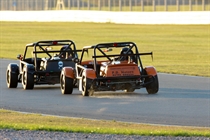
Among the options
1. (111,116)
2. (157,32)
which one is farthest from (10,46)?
(111,116)

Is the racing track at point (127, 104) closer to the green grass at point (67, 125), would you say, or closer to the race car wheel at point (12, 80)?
the race car wheel at point (12, 80)

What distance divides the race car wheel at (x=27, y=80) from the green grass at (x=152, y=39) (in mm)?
6719

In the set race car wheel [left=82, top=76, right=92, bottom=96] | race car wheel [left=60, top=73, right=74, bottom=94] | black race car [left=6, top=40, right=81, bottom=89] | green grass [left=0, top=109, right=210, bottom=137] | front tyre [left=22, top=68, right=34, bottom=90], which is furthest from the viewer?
black race car [left=6, top=40, right=81, bottom=89]

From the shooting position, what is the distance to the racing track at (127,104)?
48.4 ft

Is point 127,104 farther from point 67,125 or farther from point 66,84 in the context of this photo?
point 67,125

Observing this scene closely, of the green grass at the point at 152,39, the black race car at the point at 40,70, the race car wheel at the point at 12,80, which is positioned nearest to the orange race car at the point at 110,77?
the black race car at the point at 40,70

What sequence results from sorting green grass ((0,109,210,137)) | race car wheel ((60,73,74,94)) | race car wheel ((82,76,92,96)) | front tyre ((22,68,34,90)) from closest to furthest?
1. green grass ((0,109,210,137))
2. race car wheel ((82,76,92,96))
3. race car wheel ((60,73,74,94))
4. front tyre ((22,68,34,90))

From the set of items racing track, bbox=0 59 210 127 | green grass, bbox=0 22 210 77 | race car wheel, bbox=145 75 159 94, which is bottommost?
green grass, bbox=0 22 210 77

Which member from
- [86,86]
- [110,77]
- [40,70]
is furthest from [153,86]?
[40,70]

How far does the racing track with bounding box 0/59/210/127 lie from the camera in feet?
48.4

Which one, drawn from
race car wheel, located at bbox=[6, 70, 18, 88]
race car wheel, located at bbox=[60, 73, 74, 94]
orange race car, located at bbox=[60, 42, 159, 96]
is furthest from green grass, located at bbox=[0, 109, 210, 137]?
race car wheel, located at bbox=[6, 70, 18, 88]

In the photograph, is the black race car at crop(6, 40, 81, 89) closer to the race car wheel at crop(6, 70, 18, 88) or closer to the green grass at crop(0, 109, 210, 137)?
the race car wheel at crop(6, 70, 18, 88)

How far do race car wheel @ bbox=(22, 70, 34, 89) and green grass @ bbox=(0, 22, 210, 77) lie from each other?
22.0 ft

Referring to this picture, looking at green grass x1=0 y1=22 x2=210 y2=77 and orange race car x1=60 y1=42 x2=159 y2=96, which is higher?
orange race car x1=60 y1=42 x2=159 y2=96
